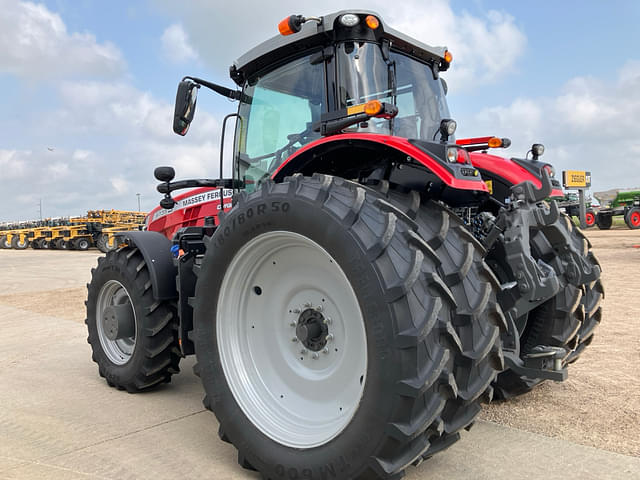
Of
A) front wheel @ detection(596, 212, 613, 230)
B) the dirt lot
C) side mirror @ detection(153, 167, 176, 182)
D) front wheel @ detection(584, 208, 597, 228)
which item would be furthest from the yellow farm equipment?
the dirt lot

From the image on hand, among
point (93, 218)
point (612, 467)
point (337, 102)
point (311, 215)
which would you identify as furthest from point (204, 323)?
point (93, 218)

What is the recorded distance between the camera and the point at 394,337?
204 centimetres

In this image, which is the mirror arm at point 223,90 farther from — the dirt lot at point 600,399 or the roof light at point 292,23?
the dirt lot at point 600,399

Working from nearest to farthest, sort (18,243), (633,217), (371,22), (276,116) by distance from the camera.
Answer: (371,22)
(276,116)
(633,217)
(18,243)

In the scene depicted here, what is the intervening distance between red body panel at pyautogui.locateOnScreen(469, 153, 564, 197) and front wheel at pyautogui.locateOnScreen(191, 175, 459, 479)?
1427mm

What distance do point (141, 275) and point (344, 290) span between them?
1.90 m

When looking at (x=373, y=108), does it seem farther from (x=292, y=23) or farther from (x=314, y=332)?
(x=314, y=332)

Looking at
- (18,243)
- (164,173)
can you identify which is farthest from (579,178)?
(18,243)

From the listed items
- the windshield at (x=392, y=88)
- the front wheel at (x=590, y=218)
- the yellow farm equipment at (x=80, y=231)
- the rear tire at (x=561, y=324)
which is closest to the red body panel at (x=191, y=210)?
the windshield at (x=392, y=88)

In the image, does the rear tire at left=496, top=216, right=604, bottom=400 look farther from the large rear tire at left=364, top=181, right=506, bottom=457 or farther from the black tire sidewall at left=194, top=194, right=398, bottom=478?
the black tire sidewall at left=194, top=194, right=398, bottom=478

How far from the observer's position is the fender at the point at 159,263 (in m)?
3.71

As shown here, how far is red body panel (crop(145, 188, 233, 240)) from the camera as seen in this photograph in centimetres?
443

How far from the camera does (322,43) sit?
3209mm

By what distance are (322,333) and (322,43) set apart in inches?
70.3
